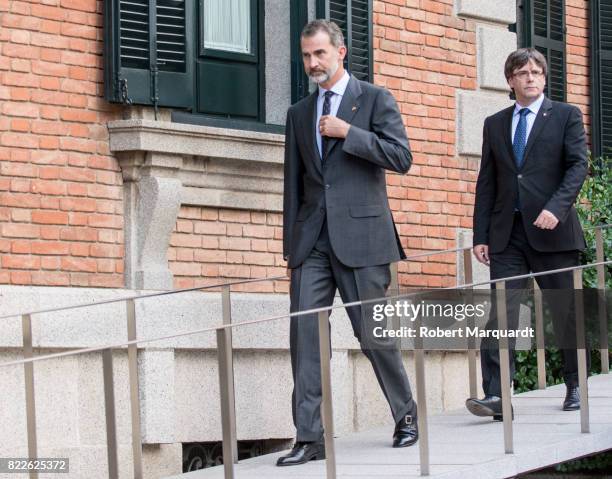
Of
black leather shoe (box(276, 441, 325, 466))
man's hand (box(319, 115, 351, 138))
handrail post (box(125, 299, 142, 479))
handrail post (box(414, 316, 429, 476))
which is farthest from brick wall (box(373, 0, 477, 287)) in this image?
handrail post (box(414, 316, 429, 476))

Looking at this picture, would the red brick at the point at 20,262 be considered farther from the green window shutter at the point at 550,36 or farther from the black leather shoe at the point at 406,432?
the green window shutter at the point at 550,36

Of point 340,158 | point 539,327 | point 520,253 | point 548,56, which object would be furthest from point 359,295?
Result: point 548,56

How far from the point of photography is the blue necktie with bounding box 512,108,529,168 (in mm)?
8008

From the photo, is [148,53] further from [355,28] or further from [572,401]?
[572,401]

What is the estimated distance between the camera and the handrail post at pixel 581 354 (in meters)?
7.62

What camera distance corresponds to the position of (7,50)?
7.87 metres

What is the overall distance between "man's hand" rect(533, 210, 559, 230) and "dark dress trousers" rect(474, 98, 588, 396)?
0.65 feet

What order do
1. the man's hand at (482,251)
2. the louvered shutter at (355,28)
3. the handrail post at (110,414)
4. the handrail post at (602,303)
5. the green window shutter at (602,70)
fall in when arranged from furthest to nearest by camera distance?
the green window shutter at (602,70) < the louvered shutter at (355,28) < the handrail post at (602,303) < the man's hand at (482,251) < the handrail post at (110,414)

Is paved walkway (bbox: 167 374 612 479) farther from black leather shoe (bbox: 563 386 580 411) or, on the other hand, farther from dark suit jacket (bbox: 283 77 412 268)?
dark suit jacket (bbox: 283 77 412 268)

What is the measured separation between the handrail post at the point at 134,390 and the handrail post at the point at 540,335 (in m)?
1.95

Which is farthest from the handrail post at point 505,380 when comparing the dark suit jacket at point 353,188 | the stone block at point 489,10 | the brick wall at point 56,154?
the stone block at point 489,10

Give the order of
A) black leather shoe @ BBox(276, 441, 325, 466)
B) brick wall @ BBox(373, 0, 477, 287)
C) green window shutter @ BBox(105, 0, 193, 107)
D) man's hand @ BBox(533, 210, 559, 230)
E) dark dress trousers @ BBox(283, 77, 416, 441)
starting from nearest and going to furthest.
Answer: black leather shoe @ BBox(276, 441, 325, 466)
dark dress trousers @ BBox(283, 77, 416, 441)
man's hand @ BBox(533, 210, 559, 230)
green window shutter @ BBox(105, 0, 193, 107)
brick wall @ BBox(373, 0, 477, 287)

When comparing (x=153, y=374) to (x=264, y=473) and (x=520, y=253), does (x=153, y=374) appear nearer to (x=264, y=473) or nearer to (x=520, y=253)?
(x=264, y=473)

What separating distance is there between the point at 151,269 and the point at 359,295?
1.60m
